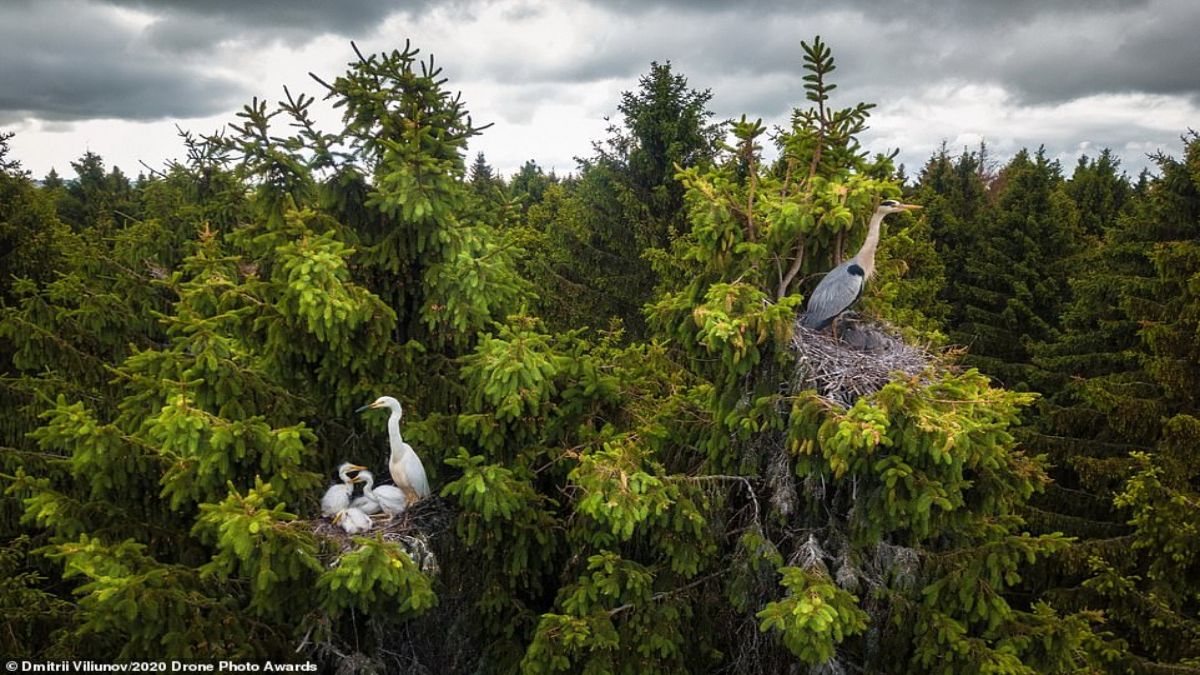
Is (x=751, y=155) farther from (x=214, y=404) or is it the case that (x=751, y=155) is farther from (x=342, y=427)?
(x=214, y=404)

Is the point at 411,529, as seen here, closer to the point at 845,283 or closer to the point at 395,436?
the point at 395,436

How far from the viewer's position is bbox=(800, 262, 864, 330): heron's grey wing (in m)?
5.29

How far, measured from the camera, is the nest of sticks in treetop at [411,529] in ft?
17.0

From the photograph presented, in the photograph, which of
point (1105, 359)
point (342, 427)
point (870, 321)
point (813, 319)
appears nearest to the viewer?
point (813, 319)

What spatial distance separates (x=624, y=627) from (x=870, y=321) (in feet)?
11.2

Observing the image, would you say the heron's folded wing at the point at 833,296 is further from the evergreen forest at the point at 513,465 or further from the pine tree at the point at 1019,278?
the pine tree at the point at 1019,278

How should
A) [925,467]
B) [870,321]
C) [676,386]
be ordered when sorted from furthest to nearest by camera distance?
[676,386], [870,321], [925,467]

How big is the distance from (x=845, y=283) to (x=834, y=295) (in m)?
0.13

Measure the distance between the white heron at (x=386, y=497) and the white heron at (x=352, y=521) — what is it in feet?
0.72

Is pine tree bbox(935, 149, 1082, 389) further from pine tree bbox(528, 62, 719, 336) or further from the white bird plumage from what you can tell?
the white bird plumage

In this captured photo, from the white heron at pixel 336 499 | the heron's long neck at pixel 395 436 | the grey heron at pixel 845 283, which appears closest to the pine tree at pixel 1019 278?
the grey heron at pixel 845 283

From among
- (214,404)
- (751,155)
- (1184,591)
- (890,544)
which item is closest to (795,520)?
(890,544)

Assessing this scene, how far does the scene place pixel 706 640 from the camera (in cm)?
616

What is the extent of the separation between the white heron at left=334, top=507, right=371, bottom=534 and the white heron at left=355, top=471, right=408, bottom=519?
0.22 meters
